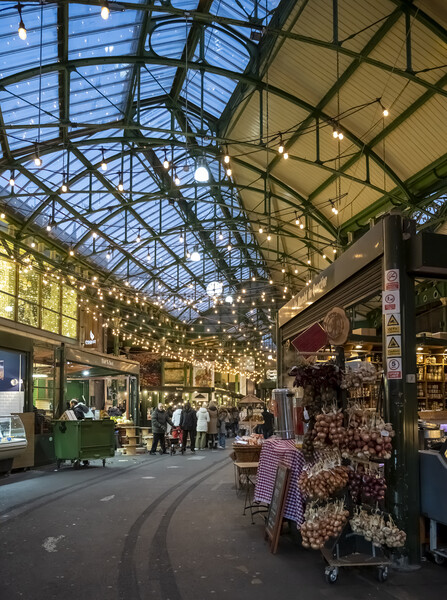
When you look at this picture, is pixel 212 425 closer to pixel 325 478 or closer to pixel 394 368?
pixel 394 368

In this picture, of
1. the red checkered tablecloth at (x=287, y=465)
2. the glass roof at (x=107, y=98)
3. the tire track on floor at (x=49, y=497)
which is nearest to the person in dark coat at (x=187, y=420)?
the tire track on floor at (x=49, y=497)

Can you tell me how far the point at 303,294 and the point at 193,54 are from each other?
24.0ft

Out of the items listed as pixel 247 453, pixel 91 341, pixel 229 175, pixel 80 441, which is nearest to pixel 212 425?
pixel 91 341

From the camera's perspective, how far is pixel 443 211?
14.6 metres

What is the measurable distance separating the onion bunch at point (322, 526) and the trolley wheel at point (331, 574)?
0.21 m

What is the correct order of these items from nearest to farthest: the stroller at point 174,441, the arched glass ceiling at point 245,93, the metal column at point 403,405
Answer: the metal column at point 403,405 < the arched glass ceiling at point 245,93 < the stroller at point 174,441

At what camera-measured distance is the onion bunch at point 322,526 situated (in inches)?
207

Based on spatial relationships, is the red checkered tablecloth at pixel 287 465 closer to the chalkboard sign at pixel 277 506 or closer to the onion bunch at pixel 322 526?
the chalkboard sign at pixel 277 506

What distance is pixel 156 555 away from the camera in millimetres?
5992

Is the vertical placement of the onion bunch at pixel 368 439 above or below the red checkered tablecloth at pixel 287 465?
above

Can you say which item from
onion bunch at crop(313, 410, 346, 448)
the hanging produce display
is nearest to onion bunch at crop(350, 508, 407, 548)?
the hanging produce display

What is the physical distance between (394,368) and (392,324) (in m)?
0.43

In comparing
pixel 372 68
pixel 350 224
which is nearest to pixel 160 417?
pixel 350 224

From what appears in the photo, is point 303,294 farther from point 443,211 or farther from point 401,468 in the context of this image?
point 443,211
